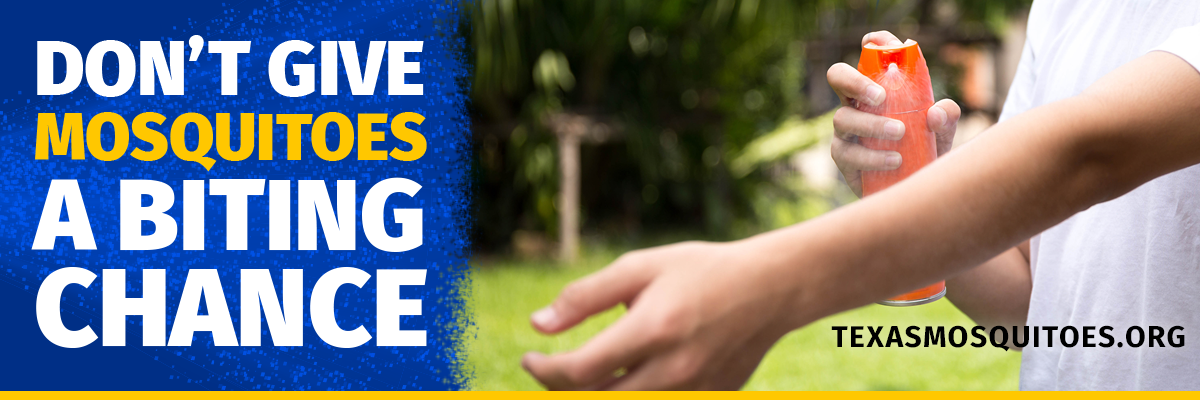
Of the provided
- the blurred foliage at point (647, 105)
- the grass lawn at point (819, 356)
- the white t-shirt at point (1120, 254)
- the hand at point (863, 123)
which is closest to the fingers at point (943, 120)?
the hand at point (863, 123)

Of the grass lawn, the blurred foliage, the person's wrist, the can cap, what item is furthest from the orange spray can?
the blurred foliage

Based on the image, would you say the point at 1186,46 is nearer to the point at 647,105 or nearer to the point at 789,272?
the point at 789,272

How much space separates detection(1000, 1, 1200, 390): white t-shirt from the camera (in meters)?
0.97

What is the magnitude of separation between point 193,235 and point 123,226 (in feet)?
0.90

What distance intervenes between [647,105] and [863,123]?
15.6 feet

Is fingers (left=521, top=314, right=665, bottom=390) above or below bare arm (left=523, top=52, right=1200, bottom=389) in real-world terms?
below

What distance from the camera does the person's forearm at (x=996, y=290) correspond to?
44.7 inches

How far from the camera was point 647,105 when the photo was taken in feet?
18.4

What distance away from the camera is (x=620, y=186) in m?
5.90

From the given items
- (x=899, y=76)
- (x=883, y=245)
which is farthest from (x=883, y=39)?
(x=883, y=245)

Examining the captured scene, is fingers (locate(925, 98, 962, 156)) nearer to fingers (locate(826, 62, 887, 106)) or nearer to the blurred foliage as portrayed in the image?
fingers (locate(826, 62, 887, 106))

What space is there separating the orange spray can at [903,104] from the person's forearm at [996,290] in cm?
28

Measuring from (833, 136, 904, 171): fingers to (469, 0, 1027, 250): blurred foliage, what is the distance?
4.01 meters

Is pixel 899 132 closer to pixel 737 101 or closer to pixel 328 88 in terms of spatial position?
pixel 328 88
